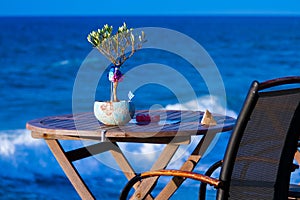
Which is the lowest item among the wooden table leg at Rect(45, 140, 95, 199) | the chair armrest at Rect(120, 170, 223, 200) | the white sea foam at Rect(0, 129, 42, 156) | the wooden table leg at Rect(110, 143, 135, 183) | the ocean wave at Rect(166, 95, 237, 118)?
the chair armrest at Rect(120, 170, 223, 200)

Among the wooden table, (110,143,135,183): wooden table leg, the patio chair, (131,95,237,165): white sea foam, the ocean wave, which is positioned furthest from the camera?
the ocean wave

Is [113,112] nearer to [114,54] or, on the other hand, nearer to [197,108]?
[114,54]

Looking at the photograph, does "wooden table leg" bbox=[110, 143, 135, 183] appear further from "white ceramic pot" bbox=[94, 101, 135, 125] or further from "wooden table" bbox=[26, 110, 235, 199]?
"white ceramic pot" bbox=[94, 101, 135, 125]

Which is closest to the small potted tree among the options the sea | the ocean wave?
the sea

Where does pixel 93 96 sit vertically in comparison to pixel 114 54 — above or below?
above

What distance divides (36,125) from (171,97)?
380 inches

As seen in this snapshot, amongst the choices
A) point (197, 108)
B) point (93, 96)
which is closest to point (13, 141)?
point (197, 108)

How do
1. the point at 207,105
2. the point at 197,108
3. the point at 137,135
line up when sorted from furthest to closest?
the point at 207,105, the point at 197,108, the point at 137,135

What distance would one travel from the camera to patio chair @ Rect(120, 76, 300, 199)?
8.74 feet

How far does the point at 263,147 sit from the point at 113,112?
3.43 ft

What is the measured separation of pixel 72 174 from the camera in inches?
136

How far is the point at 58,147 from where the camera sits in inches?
138

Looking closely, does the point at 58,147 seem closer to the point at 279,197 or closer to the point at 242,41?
the point at 279,197
